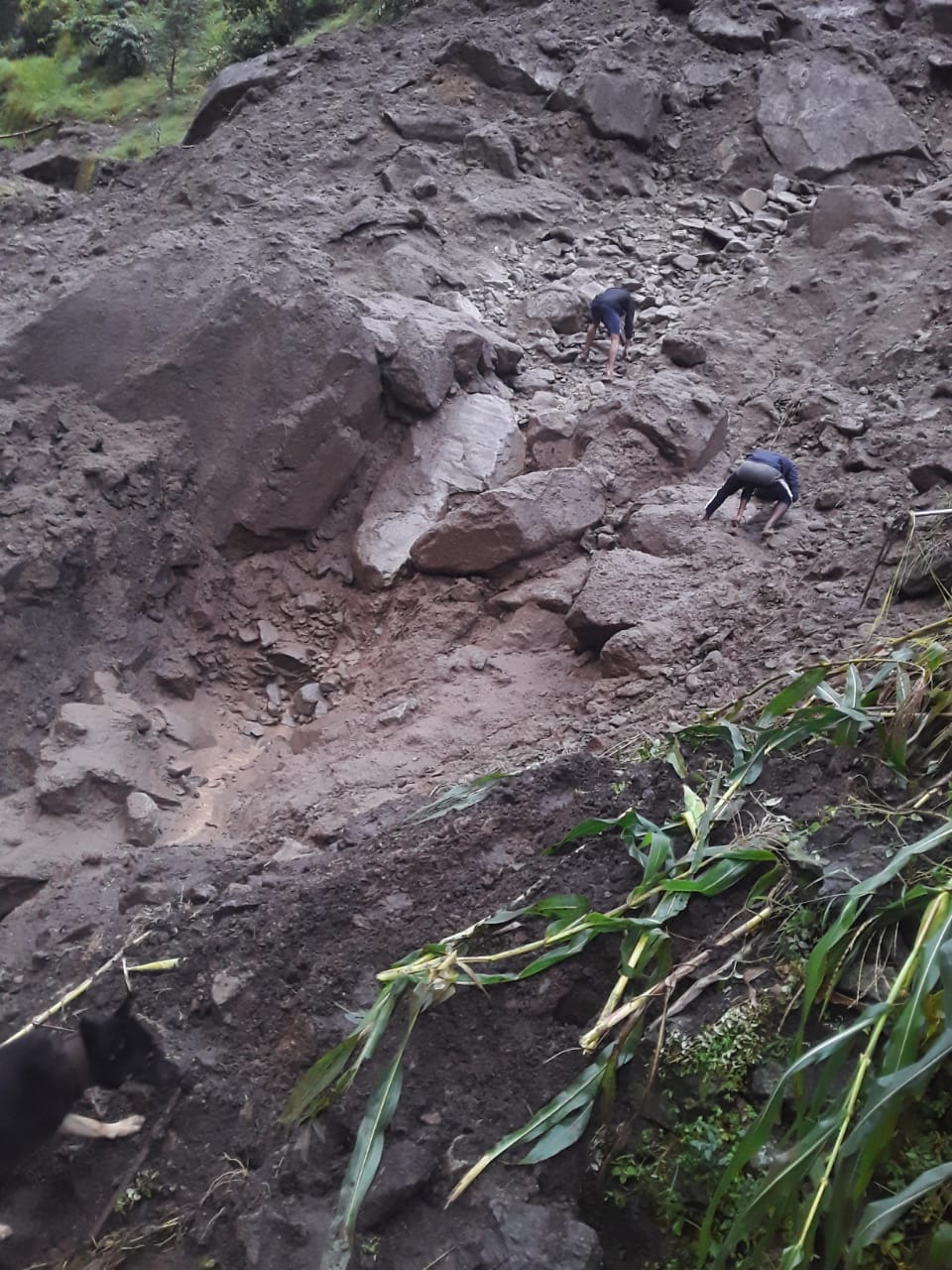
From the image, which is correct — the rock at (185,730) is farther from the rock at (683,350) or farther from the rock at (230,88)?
the rock at (230,88)

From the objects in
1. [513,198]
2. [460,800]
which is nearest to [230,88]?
[513,198]

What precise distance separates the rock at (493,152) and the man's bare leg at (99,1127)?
30.7 feet

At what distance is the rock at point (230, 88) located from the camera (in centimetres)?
1147

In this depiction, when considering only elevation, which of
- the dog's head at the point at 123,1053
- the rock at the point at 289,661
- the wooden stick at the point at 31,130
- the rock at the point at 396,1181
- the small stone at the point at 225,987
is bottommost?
the rock at the point at 289,661

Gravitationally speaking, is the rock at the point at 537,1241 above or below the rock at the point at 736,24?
below

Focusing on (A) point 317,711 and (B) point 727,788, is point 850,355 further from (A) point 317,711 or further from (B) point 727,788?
(B) point 727,788

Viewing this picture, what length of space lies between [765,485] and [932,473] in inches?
33.6

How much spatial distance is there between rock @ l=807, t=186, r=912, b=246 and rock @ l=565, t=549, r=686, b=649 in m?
4.82

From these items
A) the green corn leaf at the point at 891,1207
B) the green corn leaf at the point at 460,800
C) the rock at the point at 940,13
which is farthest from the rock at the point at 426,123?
the green corn leaf at the point at 891,1207

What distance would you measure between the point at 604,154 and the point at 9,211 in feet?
18.9

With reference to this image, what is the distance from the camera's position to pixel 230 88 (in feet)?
38.1

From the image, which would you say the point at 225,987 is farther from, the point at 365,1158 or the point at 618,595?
the point at 618,595

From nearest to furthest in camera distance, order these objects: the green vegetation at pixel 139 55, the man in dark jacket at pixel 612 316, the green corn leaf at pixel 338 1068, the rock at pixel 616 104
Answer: the green corn leaf at pixel 338 1068 → the man in dark jacket at pixel 612 316 → the rock at pixel 616 104 → the green vegetation at pixel 139 55

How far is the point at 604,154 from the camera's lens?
10.7 meters
